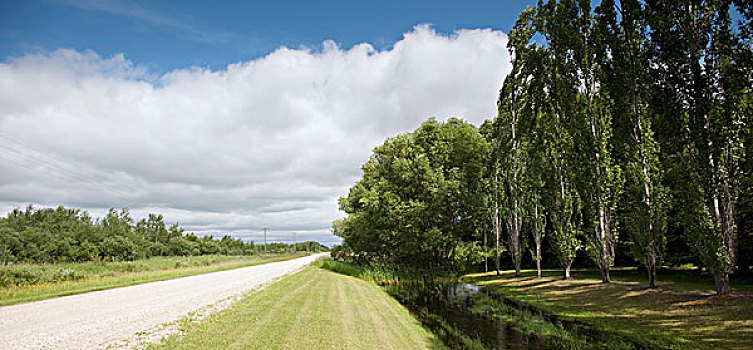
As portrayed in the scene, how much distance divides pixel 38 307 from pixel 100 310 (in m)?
2.96

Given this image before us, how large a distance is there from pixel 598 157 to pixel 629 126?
215 centimetres

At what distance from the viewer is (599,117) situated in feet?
66.8

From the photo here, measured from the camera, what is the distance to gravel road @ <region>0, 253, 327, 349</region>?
8820 millimetres

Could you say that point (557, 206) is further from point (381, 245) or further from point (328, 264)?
point (328, 264)

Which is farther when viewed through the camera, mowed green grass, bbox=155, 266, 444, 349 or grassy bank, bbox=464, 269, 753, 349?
grassy bank, bbox=464, 269, 753, 349

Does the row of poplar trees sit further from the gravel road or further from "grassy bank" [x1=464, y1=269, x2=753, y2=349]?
the gravel road

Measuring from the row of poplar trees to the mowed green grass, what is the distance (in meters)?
11.3

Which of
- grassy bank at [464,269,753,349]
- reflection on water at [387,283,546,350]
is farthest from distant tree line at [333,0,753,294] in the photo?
reflection on water at [387,283,546,350]

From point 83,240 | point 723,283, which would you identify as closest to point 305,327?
point 723,283

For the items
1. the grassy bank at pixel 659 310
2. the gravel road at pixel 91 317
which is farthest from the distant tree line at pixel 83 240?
the grassy bank at pixel 659 310

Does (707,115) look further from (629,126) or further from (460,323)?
(460,323)

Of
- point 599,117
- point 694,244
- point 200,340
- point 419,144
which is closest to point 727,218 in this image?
point 694,244

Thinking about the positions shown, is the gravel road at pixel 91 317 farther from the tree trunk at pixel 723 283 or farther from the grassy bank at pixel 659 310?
the tree trunk at pixel 723 283

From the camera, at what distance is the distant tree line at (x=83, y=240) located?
4316 cm
